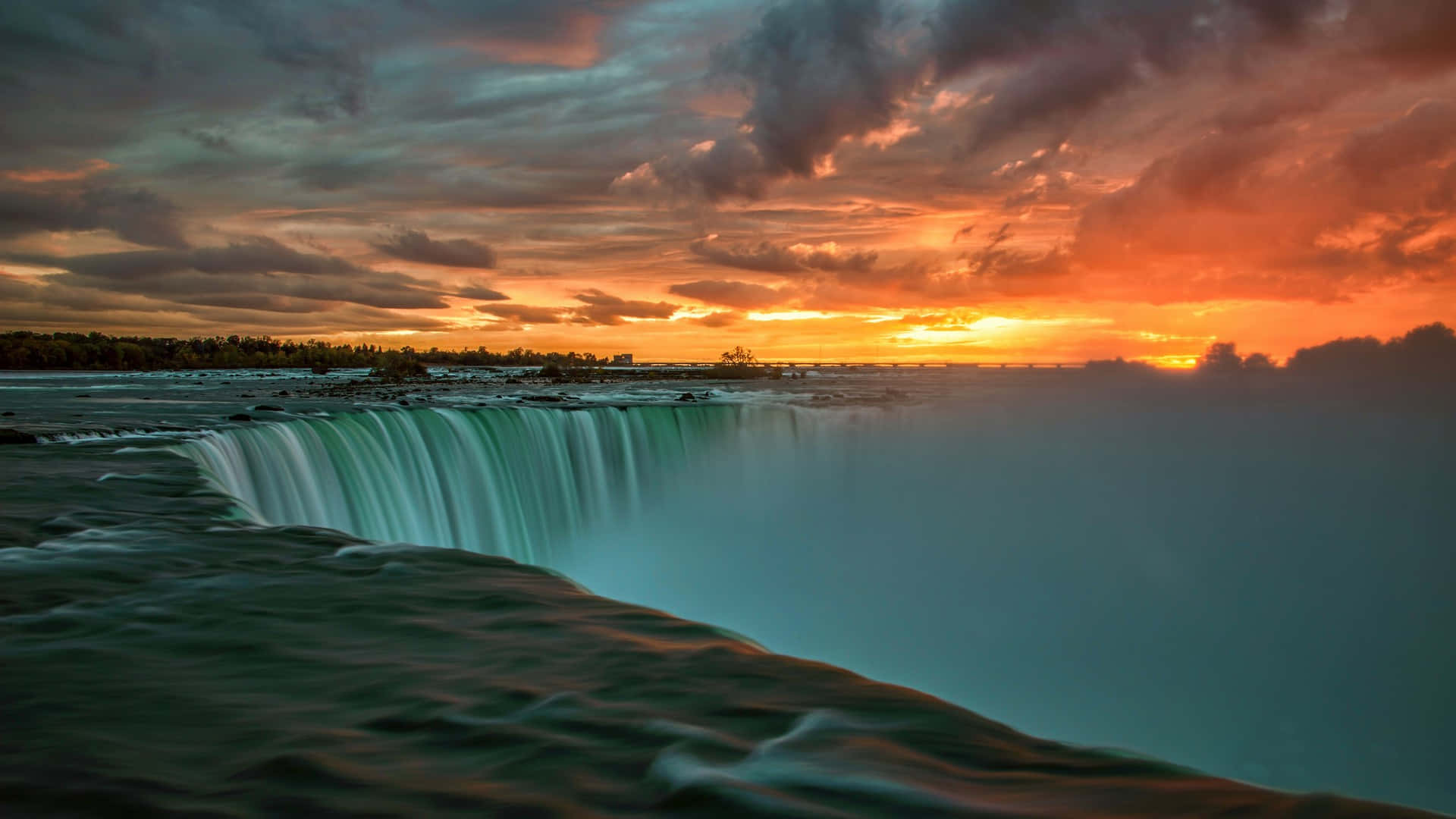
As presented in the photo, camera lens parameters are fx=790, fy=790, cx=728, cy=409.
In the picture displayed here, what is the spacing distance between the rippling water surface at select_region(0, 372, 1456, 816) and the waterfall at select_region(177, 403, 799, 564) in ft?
0.34

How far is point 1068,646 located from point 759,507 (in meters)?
9.86

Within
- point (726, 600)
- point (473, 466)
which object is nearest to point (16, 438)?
point (473, 466)

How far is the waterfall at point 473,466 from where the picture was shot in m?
13.1

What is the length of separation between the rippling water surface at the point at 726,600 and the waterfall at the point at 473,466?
0.10 m

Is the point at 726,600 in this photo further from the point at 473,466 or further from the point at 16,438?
the point at 16,438

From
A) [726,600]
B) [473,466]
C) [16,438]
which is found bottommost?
[726,600]

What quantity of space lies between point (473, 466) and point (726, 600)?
7.40 m

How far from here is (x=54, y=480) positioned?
9609 millimetres

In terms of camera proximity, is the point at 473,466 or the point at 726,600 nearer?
the point at 473,466

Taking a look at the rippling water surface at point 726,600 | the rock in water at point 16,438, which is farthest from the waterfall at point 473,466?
the rock in water at point 16,438

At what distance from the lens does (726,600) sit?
2097cm

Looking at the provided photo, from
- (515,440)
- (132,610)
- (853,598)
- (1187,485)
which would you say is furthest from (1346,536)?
(132,610)

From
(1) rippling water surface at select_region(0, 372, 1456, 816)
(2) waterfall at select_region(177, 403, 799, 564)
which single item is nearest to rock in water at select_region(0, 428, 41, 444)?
(1) rippling water surface at select_region(0, 372, 1456, 816)

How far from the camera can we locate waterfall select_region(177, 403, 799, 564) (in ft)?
42.8
